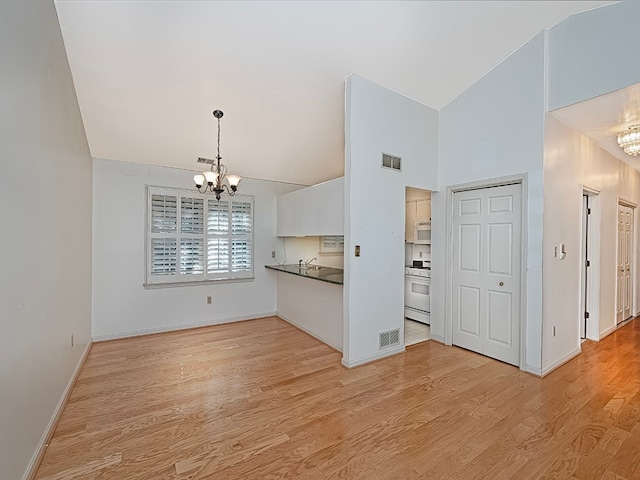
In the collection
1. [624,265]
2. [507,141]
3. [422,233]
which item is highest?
[507,141]

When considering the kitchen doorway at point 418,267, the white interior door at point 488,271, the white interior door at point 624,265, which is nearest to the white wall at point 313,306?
the kitchen doorway at point 418,267

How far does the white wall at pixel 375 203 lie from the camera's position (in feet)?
10.7

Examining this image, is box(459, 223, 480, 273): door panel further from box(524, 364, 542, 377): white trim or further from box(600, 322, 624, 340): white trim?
box(600, 322, 624, 340): white trim

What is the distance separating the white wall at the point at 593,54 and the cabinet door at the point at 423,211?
7.24 ft

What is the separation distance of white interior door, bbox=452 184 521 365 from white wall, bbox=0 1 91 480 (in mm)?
4177

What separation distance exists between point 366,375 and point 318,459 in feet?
4.17

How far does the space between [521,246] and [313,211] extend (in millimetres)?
2680

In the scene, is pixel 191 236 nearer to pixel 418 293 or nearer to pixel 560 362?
pixel 418 293

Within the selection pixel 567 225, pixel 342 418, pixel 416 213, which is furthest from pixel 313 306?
pixel 567 225

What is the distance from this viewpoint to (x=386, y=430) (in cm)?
218

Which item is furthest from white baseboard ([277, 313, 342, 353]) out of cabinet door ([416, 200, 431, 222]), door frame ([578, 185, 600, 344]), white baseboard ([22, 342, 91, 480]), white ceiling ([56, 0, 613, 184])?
door frame ([578, 185, 600, 344])

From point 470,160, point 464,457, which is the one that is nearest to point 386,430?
point 464,457

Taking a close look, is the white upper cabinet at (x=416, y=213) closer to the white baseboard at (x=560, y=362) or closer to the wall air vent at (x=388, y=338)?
the wall air vent at (x=388, y=338)

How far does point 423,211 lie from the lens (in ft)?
16.5
